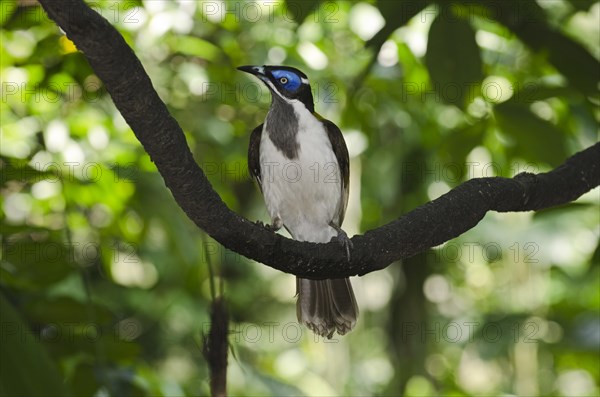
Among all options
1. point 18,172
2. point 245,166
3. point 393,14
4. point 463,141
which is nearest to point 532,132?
point 463,141

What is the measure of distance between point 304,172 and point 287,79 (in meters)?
0.35

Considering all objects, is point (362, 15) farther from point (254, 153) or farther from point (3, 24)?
point (3, 24)

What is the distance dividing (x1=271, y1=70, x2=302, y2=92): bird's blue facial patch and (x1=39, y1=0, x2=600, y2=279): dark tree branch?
90cm

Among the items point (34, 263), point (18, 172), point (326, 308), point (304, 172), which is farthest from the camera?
point (304, 172)

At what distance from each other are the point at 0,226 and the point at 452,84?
49.9 inches

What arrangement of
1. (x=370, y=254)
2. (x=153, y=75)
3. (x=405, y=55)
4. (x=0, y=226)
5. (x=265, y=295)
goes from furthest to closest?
(x=265, y=295), (x=153, y=75), (x=405, y=55), (x=0, y=226), (x=370, y=254)

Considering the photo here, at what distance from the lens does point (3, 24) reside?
8.23 feet

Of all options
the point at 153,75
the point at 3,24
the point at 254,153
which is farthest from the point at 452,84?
the point at 153,75

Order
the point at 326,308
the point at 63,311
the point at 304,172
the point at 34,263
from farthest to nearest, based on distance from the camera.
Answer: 1. the point at 304,172
2. the point at 326,308
3. the point at 63,311
4. the point at 34,263

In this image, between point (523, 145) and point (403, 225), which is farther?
point (523, 145)

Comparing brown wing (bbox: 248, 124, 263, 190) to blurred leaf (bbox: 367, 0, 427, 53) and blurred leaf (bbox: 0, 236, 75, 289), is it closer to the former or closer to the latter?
blurred leaf (bbox: 0, 236, 75, 289)

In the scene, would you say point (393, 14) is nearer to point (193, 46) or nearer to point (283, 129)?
point (283, 129)

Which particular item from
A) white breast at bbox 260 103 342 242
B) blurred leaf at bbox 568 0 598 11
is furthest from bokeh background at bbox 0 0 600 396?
white breast at bbox 260 103 342 242

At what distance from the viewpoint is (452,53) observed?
1930 mm
